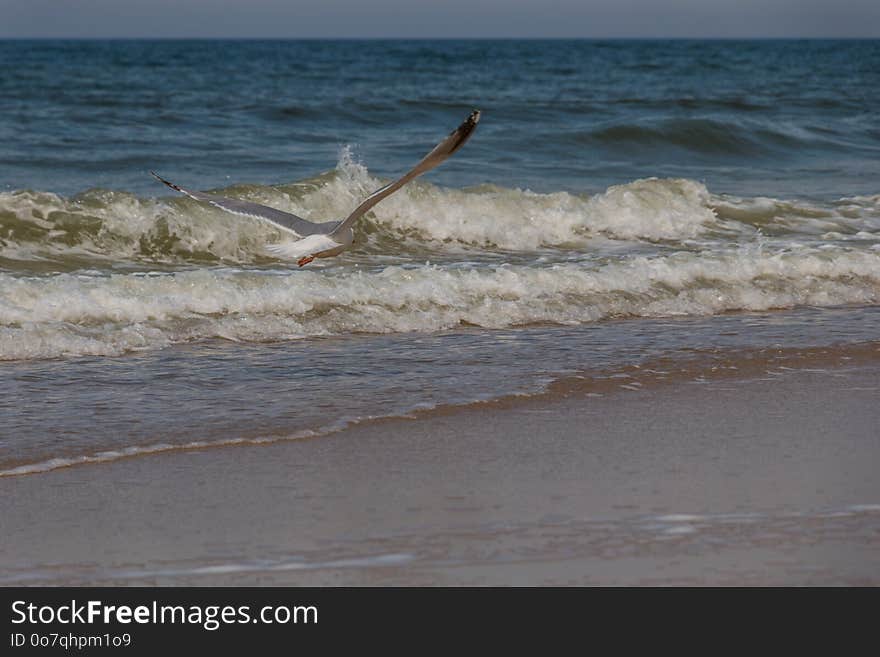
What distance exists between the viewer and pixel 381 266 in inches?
357

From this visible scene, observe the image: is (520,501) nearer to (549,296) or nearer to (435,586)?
(435,586)

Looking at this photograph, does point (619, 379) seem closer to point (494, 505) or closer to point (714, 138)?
point (494, 505)

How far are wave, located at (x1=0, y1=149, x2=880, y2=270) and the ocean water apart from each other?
0.02 meters

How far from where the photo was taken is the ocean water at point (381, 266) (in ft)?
18.9

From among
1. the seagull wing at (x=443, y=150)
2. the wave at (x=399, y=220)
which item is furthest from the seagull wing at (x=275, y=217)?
the wave at (x=399, y=220)

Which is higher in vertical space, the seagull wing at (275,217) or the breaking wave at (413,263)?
the seagull wing at (275,217)

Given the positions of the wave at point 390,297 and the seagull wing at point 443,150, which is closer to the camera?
the seagull wing at point 443,150

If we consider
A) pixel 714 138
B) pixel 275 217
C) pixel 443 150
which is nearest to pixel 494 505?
pixel 443 150

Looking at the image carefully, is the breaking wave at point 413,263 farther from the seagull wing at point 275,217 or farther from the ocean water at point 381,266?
the seagull wing at point 275,217

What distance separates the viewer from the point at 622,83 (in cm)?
3062

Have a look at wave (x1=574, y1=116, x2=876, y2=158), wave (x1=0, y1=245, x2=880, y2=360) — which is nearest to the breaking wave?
wave (x1=0, y1=245, x2=880, y2=360)

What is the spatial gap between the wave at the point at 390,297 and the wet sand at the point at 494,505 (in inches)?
75.8
